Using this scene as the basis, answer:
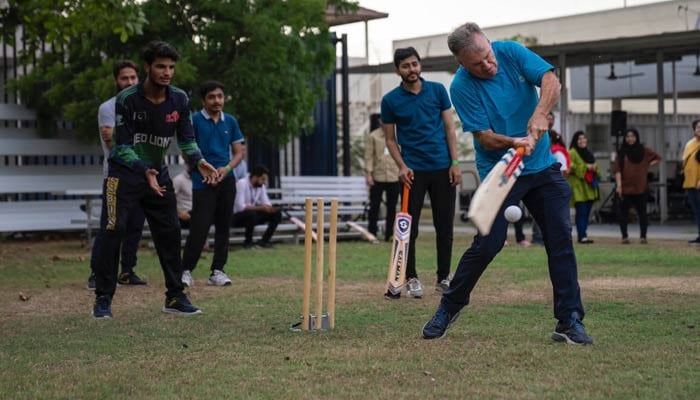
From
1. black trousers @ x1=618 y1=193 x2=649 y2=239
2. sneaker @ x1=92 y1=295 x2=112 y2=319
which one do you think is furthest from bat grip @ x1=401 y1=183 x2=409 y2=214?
black trousers @ x1=618 y1=193 x2=649 y2=239

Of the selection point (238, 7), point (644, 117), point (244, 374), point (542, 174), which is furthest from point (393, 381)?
point (644, 117)

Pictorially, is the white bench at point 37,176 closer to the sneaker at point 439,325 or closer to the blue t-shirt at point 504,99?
the sneaker at point 439,325

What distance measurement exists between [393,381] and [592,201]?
14.0 meters

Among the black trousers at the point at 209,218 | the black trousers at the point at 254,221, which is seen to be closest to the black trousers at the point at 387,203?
the black trousers at the point at 254,221

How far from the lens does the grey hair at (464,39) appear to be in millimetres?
7574

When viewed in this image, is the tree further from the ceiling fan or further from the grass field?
the ceiling fan

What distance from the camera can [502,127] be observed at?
7770 mm

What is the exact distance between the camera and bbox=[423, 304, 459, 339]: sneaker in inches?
314

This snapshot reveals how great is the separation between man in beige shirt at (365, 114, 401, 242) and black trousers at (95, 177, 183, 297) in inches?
387

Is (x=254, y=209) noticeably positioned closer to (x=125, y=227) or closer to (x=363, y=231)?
(x=363, y=231)

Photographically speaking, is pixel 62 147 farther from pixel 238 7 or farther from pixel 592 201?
pixel 592 201

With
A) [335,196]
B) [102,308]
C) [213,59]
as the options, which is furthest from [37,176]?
[102,308]

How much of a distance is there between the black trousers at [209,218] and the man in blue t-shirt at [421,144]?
6.89ft

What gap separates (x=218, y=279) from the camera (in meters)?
12.5
